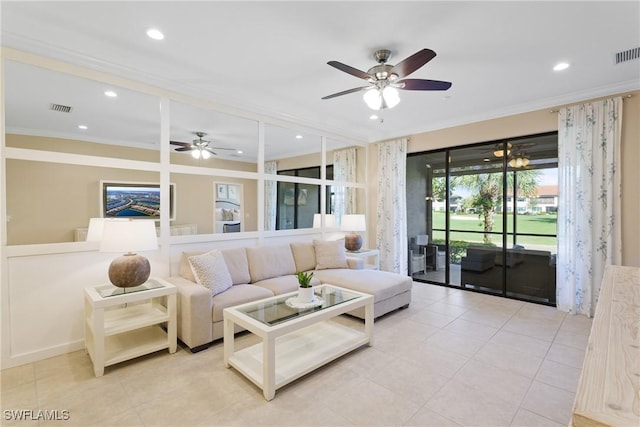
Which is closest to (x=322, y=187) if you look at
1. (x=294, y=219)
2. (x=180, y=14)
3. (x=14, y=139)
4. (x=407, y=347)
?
(x=294, y=219)

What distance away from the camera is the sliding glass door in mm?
4324

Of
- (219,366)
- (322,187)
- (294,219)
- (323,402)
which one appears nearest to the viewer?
(323,402)

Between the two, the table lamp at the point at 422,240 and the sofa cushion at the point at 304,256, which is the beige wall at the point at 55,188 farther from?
the table lamp at the point at 422,240

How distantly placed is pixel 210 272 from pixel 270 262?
100cm

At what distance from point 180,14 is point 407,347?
3446 millimetres

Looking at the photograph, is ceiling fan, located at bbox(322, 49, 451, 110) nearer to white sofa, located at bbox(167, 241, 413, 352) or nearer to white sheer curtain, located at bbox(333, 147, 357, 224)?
white sofa, located at bbox(167, 241, 413, 352)

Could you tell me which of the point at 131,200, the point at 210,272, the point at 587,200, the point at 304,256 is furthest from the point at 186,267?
the point at 587,200

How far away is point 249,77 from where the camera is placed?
3.28m

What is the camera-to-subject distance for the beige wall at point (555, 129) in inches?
137

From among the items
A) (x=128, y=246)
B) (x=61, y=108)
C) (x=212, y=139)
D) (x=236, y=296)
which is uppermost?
(x=61, y=108)

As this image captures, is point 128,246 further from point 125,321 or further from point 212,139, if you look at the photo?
point 212,139

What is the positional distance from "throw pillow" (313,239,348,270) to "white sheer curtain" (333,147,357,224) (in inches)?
43.0

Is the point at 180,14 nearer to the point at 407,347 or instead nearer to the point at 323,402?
the point at 323,402

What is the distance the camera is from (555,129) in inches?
159
